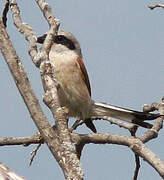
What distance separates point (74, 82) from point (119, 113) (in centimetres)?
72

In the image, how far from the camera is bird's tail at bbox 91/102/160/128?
4.39m

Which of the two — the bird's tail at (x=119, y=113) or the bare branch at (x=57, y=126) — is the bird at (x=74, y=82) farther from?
the bare branch at (x=57, y=126)

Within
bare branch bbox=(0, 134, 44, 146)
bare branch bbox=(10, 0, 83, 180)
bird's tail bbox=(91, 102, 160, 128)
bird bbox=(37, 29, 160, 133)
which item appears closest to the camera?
bare branch bbox=(10, 0, 83, 180)

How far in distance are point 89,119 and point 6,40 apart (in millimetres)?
2963

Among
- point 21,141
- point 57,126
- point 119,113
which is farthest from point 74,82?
point 57,126

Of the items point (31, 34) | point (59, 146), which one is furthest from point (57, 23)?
point (59, 146)

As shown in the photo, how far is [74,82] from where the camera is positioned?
5422mm

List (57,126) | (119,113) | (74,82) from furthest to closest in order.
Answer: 1. (74,82)
2. (119,113)
3. (57,126)

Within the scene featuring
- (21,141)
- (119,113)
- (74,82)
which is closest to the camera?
(21,141)

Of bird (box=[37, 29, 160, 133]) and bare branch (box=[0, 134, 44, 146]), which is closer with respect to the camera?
bare branch (box=[0, 134, 44, 146])

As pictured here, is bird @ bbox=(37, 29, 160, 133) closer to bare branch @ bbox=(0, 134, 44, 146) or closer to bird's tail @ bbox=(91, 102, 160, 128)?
bird's tail @ bbox=(91, 102, 160, 128)

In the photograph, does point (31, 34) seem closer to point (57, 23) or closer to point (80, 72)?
point (57, 23)

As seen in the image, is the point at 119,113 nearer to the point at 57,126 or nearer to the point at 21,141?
the point at 21,141

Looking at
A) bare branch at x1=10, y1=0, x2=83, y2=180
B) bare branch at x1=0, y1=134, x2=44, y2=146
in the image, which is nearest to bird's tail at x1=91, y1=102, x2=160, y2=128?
bare branch at x1=0, y1=134, x2=44, y2=146
